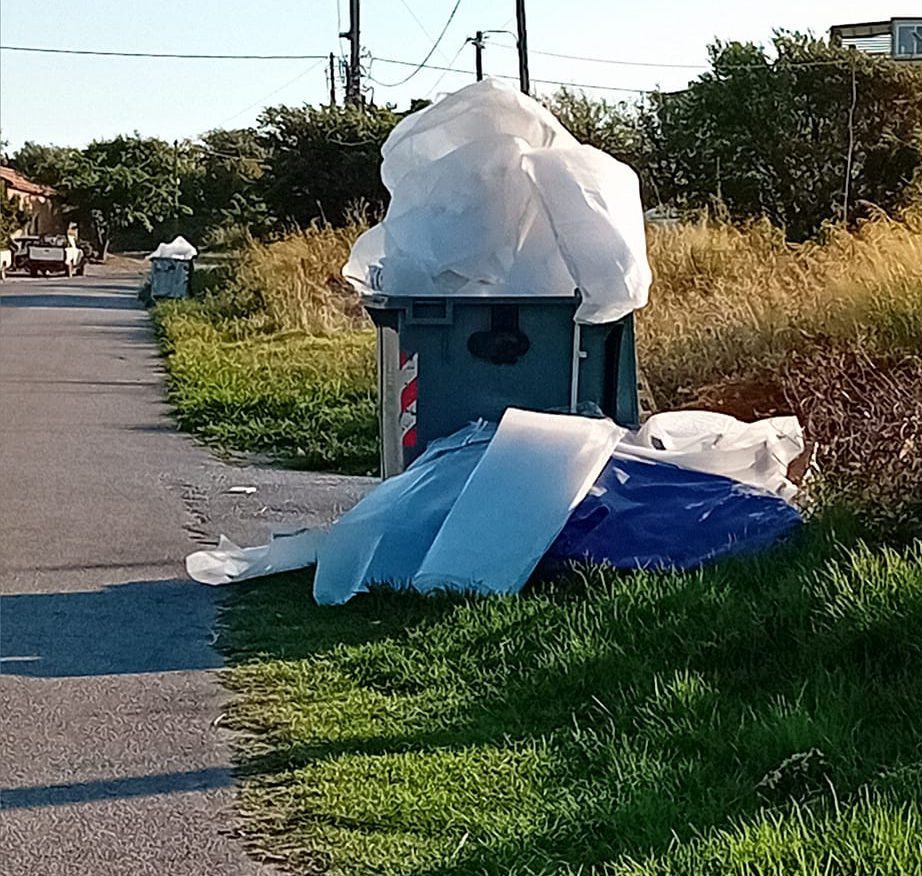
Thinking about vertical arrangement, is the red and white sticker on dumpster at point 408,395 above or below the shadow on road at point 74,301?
above

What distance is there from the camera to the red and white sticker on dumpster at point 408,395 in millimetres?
8305

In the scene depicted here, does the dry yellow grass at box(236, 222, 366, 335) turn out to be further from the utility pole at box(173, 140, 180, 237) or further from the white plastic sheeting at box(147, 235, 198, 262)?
the utility pole at box(173, 140, 180, 237)

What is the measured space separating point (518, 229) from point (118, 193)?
70794 millimetres

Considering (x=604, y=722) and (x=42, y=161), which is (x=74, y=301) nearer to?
(x=604, y=722)

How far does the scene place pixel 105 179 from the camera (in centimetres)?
7669

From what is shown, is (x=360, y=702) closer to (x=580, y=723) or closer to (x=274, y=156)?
(x=580, y=723)

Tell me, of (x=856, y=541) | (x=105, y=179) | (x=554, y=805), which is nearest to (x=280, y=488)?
(x=856, y=541)

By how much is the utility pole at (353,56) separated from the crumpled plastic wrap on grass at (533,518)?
3949 centimetres

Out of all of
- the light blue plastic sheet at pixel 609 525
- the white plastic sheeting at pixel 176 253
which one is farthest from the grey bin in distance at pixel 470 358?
the white plastic sheeting at pixel 176 253

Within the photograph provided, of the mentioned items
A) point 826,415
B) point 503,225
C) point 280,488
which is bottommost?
point 280,488

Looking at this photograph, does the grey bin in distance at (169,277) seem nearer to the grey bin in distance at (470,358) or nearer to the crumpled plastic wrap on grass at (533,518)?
the grey bin in distance at (470,358)

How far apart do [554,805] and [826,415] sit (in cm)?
367

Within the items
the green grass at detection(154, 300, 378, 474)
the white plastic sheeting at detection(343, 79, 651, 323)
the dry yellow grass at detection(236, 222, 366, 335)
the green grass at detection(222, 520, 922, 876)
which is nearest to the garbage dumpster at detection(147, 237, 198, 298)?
the dry yellow grass at detection(236, 222, 366, 335)

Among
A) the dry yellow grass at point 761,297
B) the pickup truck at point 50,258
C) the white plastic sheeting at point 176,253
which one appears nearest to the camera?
the dry yellow grass at point 761,297
